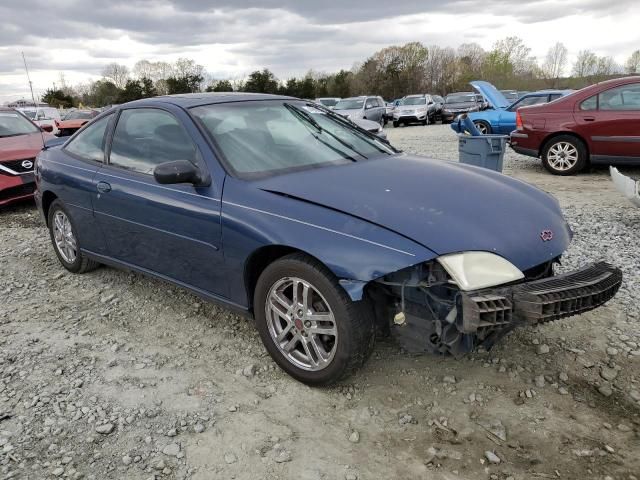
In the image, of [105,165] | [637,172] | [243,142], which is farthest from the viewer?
[637,172]

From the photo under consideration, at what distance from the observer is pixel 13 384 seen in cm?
317

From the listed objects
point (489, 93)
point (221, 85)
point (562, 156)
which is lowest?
point (562, 156)

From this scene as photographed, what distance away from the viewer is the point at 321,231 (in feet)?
8.89

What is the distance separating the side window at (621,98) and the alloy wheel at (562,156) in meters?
0.78

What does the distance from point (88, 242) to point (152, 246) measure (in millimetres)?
1074

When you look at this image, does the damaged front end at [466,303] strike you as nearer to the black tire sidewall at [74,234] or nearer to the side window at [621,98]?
the black tire sidewall at [74,234]

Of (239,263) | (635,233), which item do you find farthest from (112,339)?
(635,233)

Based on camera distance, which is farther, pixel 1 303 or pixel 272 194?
pixel 1 303

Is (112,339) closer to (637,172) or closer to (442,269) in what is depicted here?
(442,269)

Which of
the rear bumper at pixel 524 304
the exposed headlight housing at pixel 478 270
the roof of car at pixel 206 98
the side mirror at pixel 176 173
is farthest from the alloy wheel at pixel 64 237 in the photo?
the rear bumper at pixel 524 304

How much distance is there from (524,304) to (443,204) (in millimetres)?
699

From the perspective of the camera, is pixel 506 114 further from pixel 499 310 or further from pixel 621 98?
pixel 499 310

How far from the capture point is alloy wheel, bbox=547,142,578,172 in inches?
343

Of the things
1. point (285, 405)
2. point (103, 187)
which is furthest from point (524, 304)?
point (103, 187)
